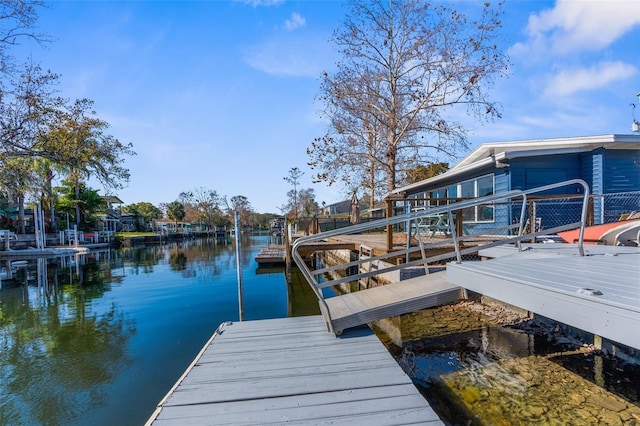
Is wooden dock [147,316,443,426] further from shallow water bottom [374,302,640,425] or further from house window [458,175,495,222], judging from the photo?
house window [458,175,495,222]

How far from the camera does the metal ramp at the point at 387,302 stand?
3.54 m

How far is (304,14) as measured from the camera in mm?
9289

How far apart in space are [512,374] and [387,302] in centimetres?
163

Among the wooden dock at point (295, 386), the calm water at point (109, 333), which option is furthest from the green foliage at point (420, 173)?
the wooden dock at point (295, 386)

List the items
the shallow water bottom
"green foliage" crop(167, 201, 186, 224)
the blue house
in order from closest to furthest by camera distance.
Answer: the shallow water bottom, the blue house, "green foliage" crop(167, 201, 186, 224)

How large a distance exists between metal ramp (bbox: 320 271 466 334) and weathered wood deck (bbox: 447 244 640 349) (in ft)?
1.07

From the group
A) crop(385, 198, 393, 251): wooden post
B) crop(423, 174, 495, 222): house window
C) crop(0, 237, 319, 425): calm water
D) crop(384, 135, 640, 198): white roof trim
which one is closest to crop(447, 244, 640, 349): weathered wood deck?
crop(385, 198, 393, 251): wooden post

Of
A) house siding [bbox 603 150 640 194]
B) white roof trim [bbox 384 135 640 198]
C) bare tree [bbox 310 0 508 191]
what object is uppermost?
bare tree [bbox 310 0 508 191]

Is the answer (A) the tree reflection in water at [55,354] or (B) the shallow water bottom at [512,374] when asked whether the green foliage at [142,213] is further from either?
(B) the shallow water bottom at [512,374]

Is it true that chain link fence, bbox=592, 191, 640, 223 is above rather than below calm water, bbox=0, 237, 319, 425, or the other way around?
above

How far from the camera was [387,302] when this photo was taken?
377cm

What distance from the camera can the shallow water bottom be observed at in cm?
296

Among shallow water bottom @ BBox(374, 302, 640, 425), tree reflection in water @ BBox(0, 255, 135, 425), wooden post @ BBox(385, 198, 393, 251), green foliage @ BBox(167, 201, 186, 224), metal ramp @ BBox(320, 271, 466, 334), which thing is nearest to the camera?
shallow water bottom @ BBox(374, 302, 640, 425)

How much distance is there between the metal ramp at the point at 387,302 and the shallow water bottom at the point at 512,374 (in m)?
0.87
